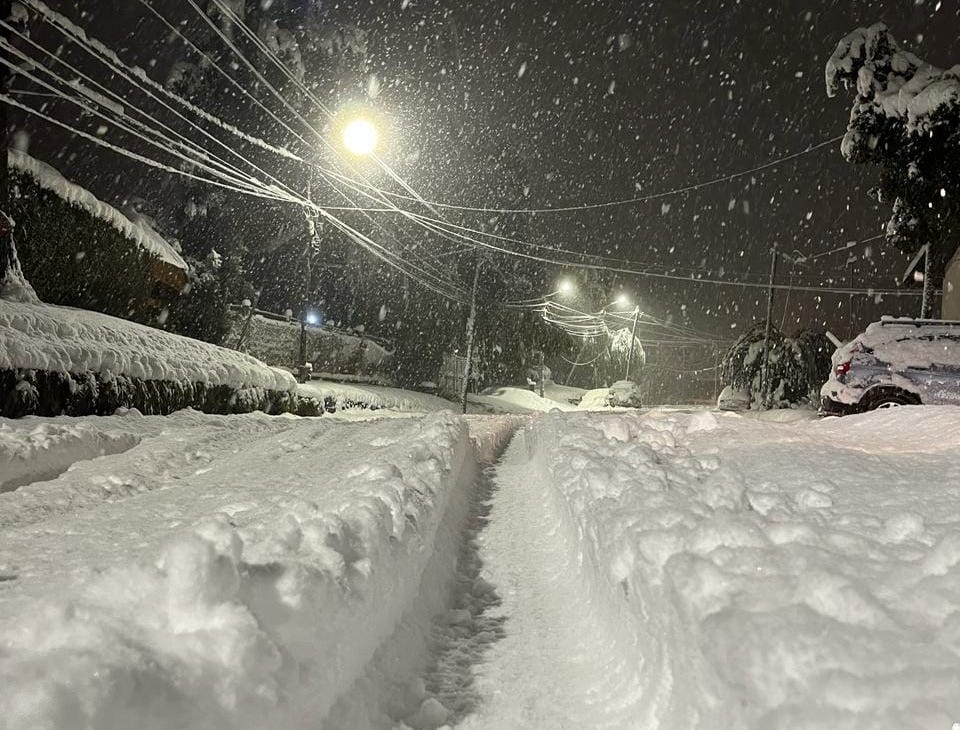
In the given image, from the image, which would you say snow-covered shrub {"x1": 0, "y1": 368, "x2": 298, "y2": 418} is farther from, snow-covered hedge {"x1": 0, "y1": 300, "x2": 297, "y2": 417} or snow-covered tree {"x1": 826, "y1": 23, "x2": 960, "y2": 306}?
snow-covered tree {"x1": 826, "y1": 23, "x2": 960, "y2": 306}

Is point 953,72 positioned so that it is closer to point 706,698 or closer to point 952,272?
point 952,272

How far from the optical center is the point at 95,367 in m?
9.37

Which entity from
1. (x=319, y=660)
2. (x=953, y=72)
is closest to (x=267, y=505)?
(x=319, y=660)

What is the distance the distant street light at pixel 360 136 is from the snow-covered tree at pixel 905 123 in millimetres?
12601

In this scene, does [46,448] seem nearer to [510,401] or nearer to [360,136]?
[360,136]

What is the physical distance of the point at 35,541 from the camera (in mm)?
3797

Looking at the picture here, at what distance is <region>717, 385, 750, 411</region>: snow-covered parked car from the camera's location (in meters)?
26.2

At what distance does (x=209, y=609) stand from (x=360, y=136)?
54.6 feet

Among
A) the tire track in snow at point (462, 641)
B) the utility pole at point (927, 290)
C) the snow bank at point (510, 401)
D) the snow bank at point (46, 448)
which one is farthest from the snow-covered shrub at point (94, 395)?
the snow bank at point (510, 401)

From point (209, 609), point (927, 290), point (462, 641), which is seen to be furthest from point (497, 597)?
point (927, 290)

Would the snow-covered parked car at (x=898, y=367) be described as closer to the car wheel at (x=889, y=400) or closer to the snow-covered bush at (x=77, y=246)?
the car wheel at (x=889, y=400)

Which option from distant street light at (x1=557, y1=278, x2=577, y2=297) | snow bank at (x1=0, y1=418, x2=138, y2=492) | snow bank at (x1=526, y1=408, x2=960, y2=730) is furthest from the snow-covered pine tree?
snow bank at (x1=0, y1=418, x2=138, y2=492)

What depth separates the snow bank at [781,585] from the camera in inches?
66.9

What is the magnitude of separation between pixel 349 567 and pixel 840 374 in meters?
9.93
